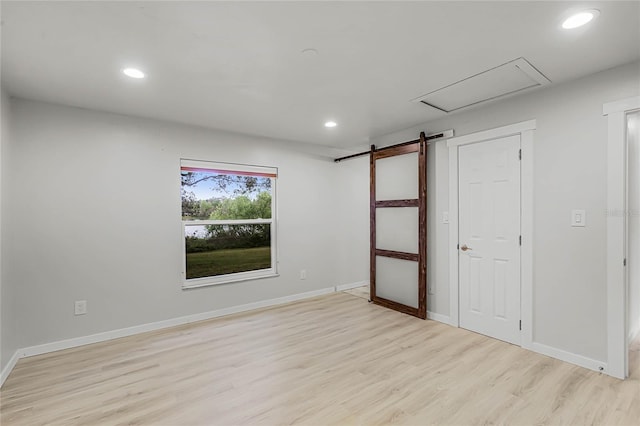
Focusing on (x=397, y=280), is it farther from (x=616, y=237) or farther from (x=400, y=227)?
(x=616, y=237)

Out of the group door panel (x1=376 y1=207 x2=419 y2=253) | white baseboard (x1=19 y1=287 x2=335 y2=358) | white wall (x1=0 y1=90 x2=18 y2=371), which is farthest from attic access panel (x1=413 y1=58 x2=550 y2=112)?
white wall (x1=0 y1=90 x2=18 y2=371)

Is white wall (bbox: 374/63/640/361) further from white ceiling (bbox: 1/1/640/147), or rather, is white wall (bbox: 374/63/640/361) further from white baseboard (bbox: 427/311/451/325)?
white baseboard (bbox: 427/311/451/325)

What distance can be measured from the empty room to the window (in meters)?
0.04

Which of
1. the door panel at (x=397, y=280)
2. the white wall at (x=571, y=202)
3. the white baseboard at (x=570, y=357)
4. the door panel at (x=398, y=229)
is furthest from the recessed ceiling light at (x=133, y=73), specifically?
the white baseboard at (x=570, y=357)

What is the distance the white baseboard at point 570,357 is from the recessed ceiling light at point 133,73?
13.5ft

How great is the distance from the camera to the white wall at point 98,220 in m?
2.82

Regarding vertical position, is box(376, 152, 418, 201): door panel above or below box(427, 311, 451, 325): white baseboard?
above

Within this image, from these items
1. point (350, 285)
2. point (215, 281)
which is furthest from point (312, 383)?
point (350, 285)

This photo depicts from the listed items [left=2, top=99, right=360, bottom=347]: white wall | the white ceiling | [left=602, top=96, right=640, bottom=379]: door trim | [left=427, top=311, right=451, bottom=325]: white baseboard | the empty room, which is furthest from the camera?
[left=427, top=311, right=451, bottom=325]: white baseboard

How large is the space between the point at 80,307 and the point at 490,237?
4258 mm

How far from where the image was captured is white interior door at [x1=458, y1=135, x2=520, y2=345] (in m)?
2.97

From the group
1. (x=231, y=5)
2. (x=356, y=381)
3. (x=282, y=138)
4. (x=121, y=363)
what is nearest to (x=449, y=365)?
(x=356, y=381)

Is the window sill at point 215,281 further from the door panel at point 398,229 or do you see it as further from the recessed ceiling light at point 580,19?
the recessed ceiling light at point 580,19

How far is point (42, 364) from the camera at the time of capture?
2.66 m
